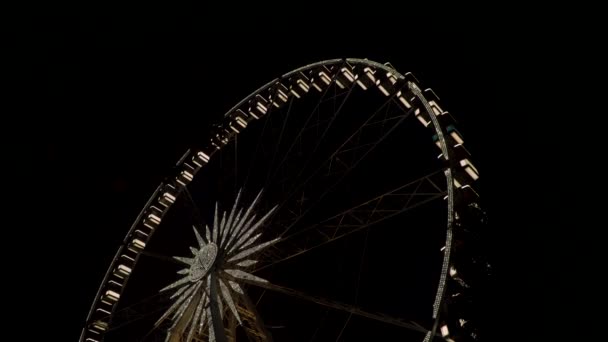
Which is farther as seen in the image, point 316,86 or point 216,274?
point 316,86

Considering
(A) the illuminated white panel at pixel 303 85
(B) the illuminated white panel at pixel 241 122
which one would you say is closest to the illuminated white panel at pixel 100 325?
(B) the illuminated white panel at pixel 241 122

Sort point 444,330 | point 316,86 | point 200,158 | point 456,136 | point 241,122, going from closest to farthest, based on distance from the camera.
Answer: point 444,330 < point 456,136 < point 316,86 < point 241,122 < point 200,158

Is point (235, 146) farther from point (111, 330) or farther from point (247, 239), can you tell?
point (111, 330)

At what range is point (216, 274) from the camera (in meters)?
10.4

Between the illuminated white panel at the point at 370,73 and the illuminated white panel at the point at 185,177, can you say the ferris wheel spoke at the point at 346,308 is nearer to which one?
the illuminated white panel at the point at 370,73

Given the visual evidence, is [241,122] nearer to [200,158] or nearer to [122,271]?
[200,158]

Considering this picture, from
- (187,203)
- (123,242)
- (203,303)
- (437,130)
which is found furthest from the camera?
(123,242)

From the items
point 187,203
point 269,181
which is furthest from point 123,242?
point 269,181

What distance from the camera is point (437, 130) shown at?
9352mm

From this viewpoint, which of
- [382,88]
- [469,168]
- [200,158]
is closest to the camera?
[469,168]

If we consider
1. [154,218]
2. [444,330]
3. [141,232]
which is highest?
[154,218]

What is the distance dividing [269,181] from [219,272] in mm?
2148

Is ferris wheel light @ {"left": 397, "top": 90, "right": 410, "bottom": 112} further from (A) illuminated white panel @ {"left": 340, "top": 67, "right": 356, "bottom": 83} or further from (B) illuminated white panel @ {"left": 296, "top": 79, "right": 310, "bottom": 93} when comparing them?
(B) illuminated white panel @ {"left": 296, "top": 79, "right": 310, "bottom": 93}

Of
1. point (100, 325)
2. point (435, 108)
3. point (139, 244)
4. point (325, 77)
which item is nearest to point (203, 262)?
point (139, 244)
